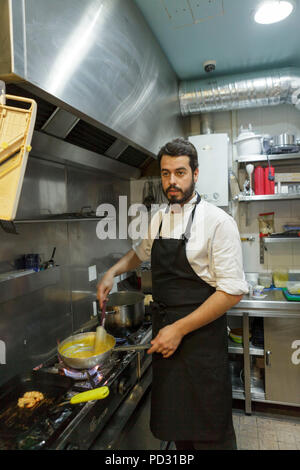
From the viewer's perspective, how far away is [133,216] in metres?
2.81

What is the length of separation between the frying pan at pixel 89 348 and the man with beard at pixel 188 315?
16 centimetres

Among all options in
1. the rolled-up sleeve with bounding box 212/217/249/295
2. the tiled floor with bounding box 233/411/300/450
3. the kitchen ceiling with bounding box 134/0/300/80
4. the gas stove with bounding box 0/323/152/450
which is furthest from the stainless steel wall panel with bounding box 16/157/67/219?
the tiled floor with bounding box 233/411/300/450

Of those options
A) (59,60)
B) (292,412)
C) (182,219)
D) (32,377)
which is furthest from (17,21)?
(292,412)

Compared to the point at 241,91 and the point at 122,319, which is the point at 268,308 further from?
the point at 241,91

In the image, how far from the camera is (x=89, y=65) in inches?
43.9

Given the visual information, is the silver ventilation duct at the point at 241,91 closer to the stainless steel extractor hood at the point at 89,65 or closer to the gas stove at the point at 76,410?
the stainless steel extractor hood at the point at 89,65

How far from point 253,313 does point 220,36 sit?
1892 mm

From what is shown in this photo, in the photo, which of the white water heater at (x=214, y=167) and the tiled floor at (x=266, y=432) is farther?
the white water heater at (x=214, y=167)

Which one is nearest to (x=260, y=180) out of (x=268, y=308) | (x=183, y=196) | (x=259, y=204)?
(x=259, y=204)

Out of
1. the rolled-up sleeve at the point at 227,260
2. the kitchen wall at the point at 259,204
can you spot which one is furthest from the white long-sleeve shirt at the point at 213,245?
the kitchen wall at the point at 259,204

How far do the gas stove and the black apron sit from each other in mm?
142

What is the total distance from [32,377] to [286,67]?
2651 millimetres

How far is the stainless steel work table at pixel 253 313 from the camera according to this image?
2.06 metres
